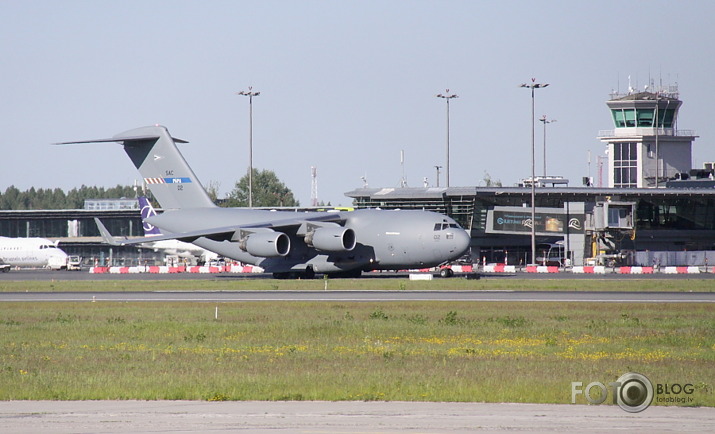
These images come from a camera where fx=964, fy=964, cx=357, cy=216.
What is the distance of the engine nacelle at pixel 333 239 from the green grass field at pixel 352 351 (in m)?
18.0

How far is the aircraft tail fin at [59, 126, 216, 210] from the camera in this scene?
64.9 m

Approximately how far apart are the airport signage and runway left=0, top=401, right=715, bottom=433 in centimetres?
8017

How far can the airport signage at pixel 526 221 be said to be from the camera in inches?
3749

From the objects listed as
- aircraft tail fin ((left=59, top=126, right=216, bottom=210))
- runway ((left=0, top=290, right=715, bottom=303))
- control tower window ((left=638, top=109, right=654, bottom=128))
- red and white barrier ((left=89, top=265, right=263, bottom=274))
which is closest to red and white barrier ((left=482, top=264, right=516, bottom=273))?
red and white barrier ((left=89, top=265, right=263, bottom=274))

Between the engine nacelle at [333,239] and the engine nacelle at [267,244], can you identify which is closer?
the engine nacelle at [333,239]

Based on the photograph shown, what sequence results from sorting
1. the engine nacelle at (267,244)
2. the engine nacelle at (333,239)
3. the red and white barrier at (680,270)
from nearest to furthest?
the engine nacelle at (333,239) → the engine nacelle at (267,244) → the red and white barrier at (680,270)

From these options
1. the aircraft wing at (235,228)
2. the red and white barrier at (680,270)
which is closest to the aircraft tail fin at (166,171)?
the aircraft wing at (235,228)

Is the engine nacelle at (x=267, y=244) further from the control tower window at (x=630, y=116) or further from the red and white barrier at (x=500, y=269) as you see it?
the control tower window at (x=630, y=116)

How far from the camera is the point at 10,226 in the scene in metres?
124

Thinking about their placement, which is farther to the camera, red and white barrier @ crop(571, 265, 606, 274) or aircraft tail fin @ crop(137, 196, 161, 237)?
aircraft tail fin @ crop(137, 196, 161, 237)

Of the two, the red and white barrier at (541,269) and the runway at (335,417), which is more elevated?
the runway at (335,417)

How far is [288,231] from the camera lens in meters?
59.1

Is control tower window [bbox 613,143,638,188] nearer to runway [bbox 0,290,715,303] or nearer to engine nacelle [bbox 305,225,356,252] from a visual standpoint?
engine nacelle [bbox 305,225,356,252]

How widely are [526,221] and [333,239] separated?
43.4 metres
